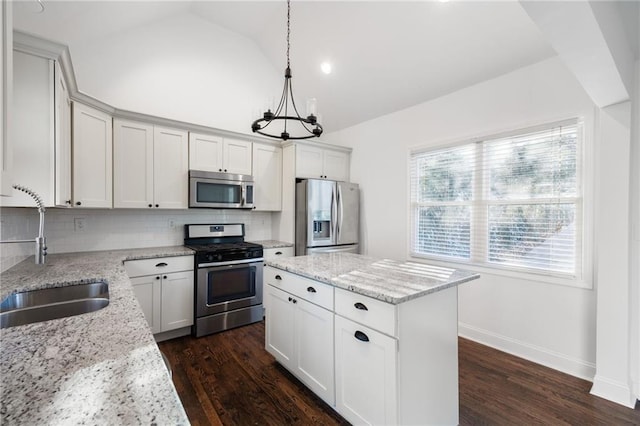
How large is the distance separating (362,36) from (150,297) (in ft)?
11.9

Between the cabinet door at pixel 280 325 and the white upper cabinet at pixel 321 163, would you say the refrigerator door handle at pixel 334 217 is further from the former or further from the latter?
the cabinet door at pixel 280 325

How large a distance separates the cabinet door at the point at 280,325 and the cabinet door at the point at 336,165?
2218mm

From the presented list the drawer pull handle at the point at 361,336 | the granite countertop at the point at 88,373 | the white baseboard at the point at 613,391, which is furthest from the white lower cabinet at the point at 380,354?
the white baseboard at the point at 613,391

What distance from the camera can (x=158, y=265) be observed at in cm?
304

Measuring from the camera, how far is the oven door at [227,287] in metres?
3.23

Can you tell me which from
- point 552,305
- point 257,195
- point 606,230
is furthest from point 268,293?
point 606,230

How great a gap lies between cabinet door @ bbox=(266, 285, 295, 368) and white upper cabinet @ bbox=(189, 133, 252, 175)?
183 centimetres

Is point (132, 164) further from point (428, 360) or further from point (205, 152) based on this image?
point (428, 360)

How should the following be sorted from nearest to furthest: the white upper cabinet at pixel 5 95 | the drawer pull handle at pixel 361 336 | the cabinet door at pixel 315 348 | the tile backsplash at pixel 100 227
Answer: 1. the white upper cabinet at pixel 5 95
2. the drawer pull handle at pixel 361 336
3. the cabinet door at pixel 315 348
4. the tile backsplash at pixel 100 227

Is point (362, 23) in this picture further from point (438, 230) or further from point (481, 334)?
point (481, 334)

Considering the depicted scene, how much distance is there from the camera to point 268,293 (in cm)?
261

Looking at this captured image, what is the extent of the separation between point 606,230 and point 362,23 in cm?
293

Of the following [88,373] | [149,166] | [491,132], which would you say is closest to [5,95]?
[88,373]

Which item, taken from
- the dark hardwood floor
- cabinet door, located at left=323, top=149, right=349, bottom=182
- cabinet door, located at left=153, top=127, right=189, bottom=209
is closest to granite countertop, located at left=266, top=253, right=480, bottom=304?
the dark hardwood floor
